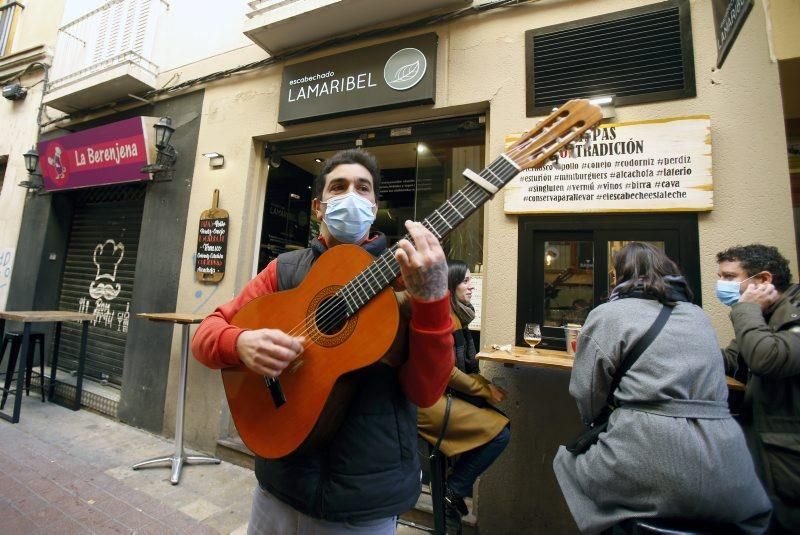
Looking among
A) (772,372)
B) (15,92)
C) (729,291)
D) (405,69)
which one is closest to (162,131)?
(405,69)

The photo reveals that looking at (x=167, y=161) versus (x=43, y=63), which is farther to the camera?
(x=43, y=63)

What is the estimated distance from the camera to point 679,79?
286cm

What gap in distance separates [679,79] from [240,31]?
4856 mm

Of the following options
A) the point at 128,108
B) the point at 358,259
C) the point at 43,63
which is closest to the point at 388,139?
the point at 358,259

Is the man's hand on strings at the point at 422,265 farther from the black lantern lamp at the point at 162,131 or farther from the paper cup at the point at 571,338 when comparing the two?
the black lantern lamp at the point at 162,131

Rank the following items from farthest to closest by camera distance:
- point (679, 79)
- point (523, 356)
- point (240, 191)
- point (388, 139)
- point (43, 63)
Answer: point (43, 63) < point (240, 191) < point (388, 139) < point (679, 79) < point (523, 356)

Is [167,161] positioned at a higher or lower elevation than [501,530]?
higher

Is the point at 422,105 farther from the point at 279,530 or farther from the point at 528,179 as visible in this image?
the point at 279,530

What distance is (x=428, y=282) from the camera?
1.08 m

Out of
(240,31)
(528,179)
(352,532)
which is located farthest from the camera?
(240,31)

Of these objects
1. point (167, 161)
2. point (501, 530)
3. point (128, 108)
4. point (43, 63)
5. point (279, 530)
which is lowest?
point (501, 530)

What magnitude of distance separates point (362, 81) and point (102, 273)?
200 inches

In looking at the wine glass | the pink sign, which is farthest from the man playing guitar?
the pink sign

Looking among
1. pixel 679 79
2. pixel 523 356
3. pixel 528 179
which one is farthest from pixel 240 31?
pixel 523 356
